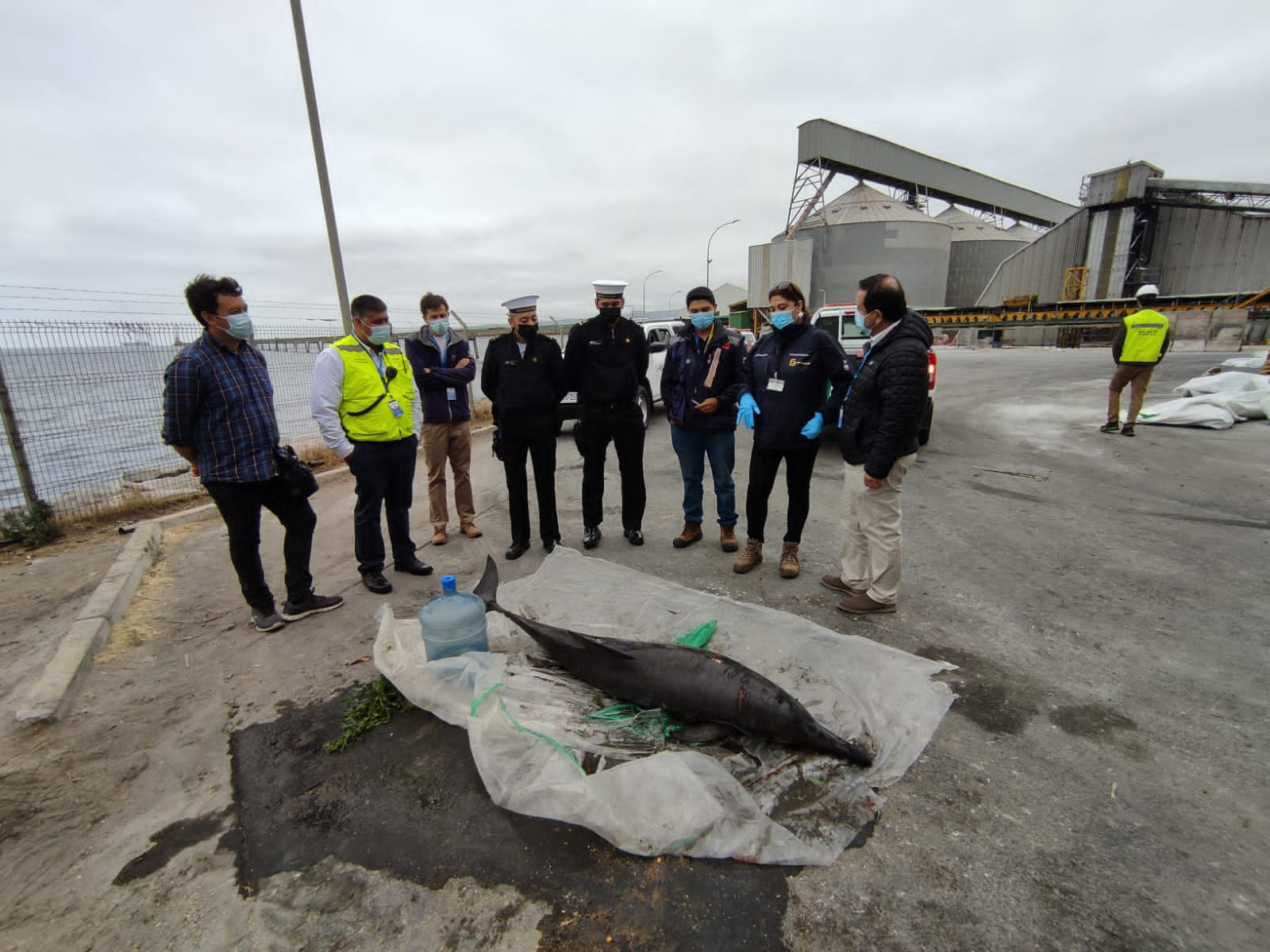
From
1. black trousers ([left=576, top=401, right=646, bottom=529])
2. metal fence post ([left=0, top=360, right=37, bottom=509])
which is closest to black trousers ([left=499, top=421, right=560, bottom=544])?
black trousers ([left=576, top=401, right=646, bottom=529])

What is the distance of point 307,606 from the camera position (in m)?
3.78

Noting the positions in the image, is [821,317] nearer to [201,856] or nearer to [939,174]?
[201,856]

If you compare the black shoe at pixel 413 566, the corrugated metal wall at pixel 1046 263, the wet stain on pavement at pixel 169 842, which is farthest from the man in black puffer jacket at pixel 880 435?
the corrugated metal wall at pixel 1046 263

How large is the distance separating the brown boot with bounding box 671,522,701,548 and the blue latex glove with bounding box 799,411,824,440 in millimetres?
1340

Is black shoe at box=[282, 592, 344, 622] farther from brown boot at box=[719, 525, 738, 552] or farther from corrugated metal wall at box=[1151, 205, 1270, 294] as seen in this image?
corrugated metal wall at box=[1151, 205, 1270, 294]

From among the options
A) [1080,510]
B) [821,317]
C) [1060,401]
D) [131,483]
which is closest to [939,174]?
[1060,401]

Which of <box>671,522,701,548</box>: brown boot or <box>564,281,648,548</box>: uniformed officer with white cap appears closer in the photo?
<box>564,281,648,548</box>: uniformed officer with white cap

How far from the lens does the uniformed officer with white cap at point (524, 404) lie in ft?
14.6

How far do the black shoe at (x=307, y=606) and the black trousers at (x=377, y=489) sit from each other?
1.18ft

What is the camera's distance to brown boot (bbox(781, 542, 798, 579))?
415 cm

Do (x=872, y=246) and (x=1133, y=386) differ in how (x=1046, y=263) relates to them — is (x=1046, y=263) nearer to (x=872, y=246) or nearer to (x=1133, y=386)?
(x=872, y=246)

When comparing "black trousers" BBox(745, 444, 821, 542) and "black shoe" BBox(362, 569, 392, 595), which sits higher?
"black trousers" BBox(745, 444, 821, 542)

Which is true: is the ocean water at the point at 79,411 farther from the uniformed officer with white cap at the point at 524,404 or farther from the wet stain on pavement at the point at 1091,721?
the wet stain on pavement at the point at 1091,721

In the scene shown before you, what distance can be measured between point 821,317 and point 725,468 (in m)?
6.16
